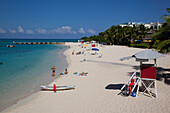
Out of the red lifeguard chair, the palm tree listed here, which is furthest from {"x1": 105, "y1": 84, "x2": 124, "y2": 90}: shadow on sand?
the palm tree

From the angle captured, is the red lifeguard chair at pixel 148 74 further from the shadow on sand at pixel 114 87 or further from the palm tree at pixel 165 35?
the palm tree at pixel 165 35

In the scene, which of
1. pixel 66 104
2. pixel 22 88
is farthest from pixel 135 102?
pixel 22 88

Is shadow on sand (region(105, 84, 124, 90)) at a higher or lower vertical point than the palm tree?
lower

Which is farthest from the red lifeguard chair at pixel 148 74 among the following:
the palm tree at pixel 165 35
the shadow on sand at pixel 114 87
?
the palm tree at pixel 165 35

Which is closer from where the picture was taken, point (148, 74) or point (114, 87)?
point (148, 74)

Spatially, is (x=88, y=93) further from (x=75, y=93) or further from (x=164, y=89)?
(x=164, y=89)

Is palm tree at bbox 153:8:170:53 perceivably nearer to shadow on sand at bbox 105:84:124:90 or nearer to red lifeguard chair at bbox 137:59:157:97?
red lifeguard chair at bbox 137:59:157:97

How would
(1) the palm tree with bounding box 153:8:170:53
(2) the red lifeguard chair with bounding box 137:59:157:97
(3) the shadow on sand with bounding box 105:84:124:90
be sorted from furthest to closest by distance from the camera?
(1) the palm tree with bounding box 153:8:170:53
(3) the shadow on sand with bounding box 105:84:124:90
(2) the red lifeguard chair with bounding box 137:59:157:97

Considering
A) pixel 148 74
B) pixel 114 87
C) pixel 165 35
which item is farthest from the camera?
pixel 165 35

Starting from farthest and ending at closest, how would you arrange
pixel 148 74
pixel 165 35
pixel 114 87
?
pixel 165 35, pixel 114 87, pixel 148 74

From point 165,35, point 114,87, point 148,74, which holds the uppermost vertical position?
point 165,35

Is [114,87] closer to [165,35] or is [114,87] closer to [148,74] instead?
[148,74]

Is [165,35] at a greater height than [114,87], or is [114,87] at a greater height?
[165,35]

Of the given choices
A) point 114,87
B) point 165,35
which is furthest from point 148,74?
point 165,35
